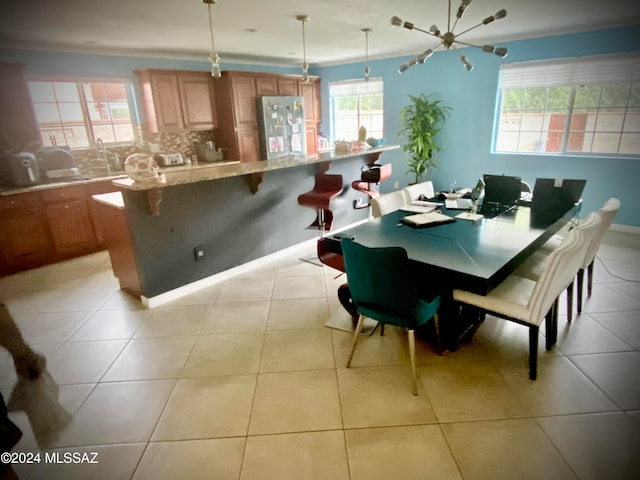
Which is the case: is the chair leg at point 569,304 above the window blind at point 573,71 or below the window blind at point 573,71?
below

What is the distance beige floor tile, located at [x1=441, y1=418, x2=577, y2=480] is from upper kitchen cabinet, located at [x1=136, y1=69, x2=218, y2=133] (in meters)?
5.21

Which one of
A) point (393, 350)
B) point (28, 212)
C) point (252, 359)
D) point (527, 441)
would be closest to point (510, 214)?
point (393, 350)

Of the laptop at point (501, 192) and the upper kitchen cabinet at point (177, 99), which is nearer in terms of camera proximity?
the laptop at point (501, 192)

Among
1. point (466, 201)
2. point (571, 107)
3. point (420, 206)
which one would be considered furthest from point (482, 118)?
point (420, 206)

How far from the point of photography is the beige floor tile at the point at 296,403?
6.18 feet

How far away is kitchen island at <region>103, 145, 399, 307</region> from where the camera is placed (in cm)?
296

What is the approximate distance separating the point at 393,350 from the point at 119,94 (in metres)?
5.08

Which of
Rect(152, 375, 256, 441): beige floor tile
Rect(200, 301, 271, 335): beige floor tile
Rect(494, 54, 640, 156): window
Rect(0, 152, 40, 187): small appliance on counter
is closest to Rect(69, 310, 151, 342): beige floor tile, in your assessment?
Rect(200, 301, 271, 335): beige floor tile

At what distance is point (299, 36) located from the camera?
4297mm

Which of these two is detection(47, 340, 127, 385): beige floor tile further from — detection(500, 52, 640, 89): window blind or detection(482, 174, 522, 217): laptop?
detection(500, 52, 640, 89): window blind

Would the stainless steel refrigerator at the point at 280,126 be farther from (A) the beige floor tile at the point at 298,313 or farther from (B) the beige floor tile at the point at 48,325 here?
(B) the beige floor tile at the point at 48,325

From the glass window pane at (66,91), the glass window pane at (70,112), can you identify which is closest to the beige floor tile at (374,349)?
the glass window pane at (70,112)

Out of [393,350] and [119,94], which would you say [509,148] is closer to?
[393,350]

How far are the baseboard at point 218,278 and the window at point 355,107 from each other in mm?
3320
